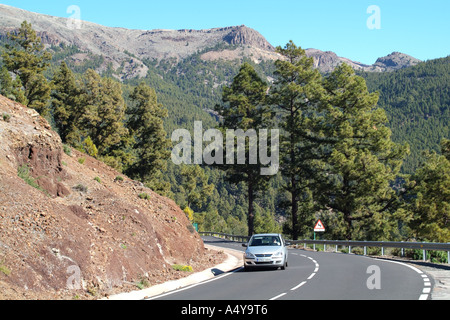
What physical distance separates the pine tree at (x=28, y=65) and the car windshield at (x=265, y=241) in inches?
1384

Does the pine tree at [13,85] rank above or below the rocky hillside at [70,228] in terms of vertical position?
above

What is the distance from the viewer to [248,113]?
53219mm

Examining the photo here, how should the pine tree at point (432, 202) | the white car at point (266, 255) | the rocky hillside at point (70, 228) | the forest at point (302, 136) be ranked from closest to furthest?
the rocky hillside at point (70, 228) < the white car at point (266, 255) < the forest at point (302, 136) < the pine tree at point (432, 202)

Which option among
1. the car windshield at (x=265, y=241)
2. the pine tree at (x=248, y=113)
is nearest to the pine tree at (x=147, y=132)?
the pine tree at (x=248, y=113)

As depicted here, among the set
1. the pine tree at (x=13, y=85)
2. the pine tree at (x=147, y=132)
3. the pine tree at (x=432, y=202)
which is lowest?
the pine tree at (x=432, y=202)

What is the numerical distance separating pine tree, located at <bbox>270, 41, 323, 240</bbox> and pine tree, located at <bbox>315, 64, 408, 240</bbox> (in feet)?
6.18

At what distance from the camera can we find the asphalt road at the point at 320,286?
12.5m

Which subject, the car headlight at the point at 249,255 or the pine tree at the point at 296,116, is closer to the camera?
the car headlight at the point at 249,255

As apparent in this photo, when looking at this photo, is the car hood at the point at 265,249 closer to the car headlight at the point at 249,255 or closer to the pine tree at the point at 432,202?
the car headlight at the point at 249,255

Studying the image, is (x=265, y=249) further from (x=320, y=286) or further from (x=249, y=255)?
(x=320, y=286)

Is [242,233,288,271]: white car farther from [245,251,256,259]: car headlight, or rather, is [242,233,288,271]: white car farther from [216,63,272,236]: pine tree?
[216,63,272,236]: pine tree
